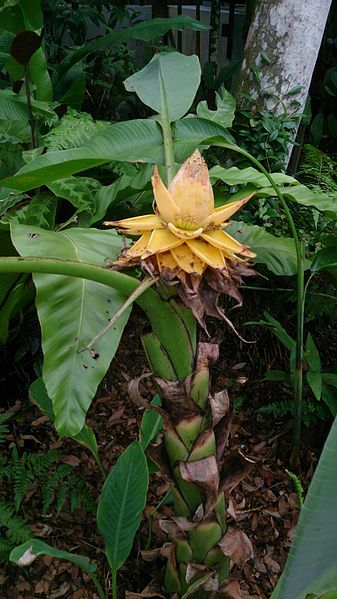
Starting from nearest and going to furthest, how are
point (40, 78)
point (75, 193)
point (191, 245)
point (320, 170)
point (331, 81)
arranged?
point (191, 245)
point (75, 193)
point (320, 170)
point (40, 78)
point (331, 81)

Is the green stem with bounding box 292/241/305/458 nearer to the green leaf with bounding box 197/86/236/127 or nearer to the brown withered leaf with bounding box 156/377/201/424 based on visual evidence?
the green leaf with bounding box 197/86/236/127

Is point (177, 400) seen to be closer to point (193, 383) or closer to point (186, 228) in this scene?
point (193, 383)

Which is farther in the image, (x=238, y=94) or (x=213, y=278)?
(x=238, y=94)

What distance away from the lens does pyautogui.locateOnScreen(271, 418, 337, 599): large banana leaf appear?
63cm

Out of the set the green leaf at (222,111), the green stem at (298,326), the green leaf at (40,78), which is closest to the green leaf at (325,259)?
the green stem at (298,326)

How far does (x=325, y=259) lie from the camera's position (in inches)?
60.6

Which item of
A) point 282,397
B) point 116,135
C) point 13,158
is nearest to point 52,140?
point 13,158

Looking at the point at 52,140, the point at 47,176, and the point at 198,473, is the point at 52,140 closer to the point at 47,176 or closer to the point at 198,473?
the point at 47,176

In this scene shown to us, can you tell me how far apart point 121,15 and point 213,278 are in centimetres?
302

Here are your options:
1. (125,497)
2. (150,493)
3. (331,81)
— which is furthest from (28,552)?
(331,81)

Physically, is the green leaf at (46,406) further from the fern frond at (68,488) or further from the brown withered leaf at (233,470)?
the brown withered leaf at (233,470)

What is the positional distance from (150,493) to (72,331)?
752 millimetres

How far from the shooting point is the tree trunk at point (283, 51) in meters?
2.00

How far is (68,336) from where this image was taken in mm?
1053
